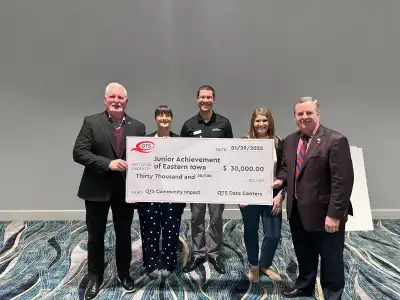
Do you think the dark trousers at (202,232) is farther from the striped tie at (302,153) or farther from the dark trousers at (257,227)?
the striped tie at (302,153)

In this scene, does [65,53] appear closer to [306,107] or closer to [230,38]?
[230,38]

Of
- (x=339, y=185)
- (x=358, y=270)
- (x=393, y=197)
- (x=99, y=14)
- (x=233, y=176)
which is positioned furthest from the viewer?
(x=393, y=197)

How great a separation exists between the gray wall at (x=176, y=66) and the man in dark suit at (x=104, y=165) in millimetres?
1686

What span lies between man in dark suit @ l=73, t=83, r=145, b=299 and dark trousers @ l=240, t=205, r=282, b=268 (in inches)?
37.9

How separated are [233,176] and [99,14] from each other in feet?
9.37

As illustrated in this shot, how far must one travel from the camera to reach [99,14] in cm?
379

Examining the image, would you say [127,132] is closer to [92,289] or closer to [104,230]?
[104,230]

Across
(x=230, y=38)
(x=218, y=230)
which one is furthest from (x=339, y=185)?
(x=230, y=38)

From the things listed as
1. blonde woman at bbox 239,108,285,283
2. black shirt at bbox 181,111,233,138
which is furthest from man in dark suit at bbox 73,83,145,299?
blonde woman at bbox 239,108,285,283

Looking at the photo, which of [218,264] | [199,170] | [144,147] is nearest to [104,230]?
[144,147]

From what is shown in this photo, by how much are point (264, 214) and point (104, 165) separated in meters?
1.31

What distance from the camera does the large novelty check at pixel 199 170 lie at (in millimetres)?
2260

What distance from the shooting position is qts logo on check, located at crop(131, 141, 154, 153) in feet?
7.40

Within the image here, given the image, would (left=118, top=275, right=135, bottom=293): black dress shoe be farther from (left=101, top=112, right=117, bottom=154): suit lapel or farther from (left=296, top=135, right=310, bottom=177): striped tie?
(left=296, top=135, right=310, bottom=177): striped tie
